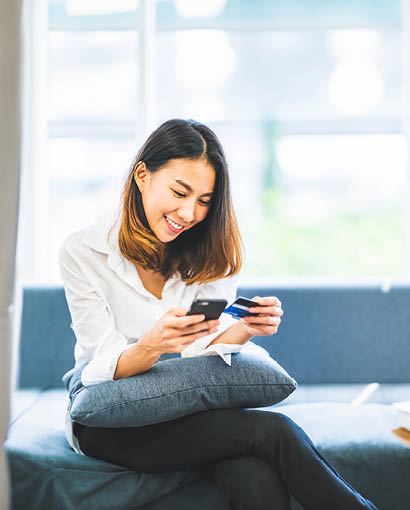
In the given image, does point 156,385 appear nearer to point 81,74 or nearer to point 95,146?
point 95,146

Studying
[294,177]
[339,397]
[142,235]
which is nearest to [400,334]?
[339,397]

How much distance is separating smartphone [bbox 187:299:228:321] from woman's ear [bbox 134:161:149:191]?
1.57 ft

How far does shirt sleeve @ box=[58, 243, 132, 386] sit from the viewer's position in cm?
143

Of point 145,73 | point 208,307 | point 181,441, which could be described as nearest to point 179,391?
point 181,441

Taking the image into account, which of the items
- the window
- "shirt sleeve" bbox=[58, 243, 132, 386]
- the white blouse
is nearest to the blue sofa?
the white blouse

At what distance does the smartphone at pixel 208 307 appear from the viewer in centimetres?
125

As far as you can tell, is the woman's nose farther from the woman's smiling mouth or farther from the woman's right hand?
the woman's right hand

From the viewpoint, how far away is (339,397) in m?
2.04

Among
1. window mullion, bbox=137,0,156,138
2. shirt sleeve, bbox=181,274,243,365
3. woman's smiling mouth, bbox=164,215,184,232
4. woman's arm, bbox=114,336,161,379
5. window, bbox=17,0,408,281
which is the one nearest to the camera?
woman's arm, bbox=114,336,161,379

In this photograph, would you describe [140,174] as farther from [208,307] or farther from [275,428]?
[275,428]

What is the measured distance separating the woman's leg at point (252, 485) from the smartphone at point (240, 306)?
34 cm

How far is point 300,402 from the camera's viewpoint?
1989 mm

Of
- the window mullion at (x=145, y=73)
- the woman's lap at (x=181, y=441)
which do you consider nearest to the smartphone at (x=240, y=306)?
the woman's lap at (x=181, y=441)

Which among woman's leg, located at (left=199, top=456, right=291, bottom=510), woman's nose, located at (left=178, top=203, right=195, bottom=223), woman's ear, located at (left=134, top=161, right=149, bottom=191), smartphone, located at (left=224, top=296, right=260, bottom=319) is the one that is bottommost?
woman's leg, located at (left=199, top=456, right=291, bottom=510)
